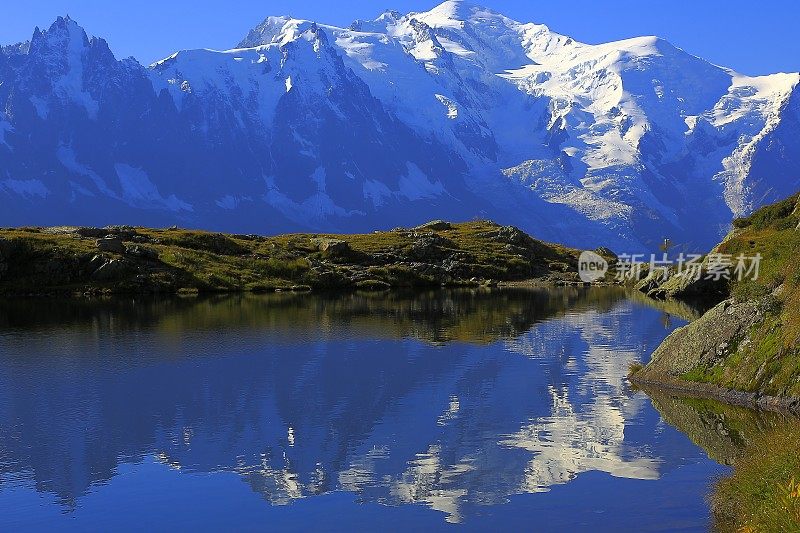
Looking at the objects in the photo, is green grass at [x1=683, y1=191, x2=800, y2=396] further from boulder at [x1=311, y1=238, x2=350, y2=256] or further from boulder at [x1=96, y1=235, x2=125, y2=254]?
boulder at [x1=311, y1=238, x2=350, y2=256]

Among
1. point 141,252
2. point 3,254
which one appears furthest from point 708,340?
point 3,254

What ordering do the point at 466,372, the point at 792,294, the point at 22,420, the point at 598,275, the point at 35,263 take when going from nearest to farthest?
the point at 792,294 < the point at 22,420 < the point at 466,372 < the point at 35,263 < the point at 598,275

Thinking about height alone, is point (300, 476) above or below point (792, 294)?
below

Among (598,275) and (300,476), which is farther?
(598,275)

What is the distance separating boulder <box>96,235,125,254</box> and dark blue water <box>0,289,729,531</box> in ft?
186

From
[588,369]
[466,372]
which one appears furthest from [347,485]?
[588,369]

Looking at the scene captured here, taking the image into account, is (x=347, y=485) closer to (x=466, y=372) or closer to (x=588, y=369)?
(x=466, y=372)

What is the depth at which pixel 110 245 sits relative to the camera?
135625 millimetres

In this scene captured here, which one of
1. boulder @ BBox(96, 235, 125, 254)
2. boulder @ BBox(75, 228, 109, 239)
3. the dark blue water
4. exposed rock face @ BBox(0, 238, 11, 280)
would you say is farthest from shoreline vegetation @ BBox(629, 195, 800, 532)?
boulder @ BBox(75, 228, 109, 239)

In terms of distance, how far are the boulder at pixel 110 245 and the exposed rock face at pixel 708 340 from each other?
101292 millimetres

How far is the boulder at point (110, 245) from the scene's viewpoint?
441 ft

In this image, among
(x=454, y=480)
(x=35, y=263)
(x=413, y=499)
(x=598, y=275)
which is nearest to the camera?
(x=413, y=499)

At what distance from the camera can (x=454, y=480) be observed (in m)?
33.9

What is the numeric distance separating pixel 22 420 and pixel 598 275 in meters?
141
